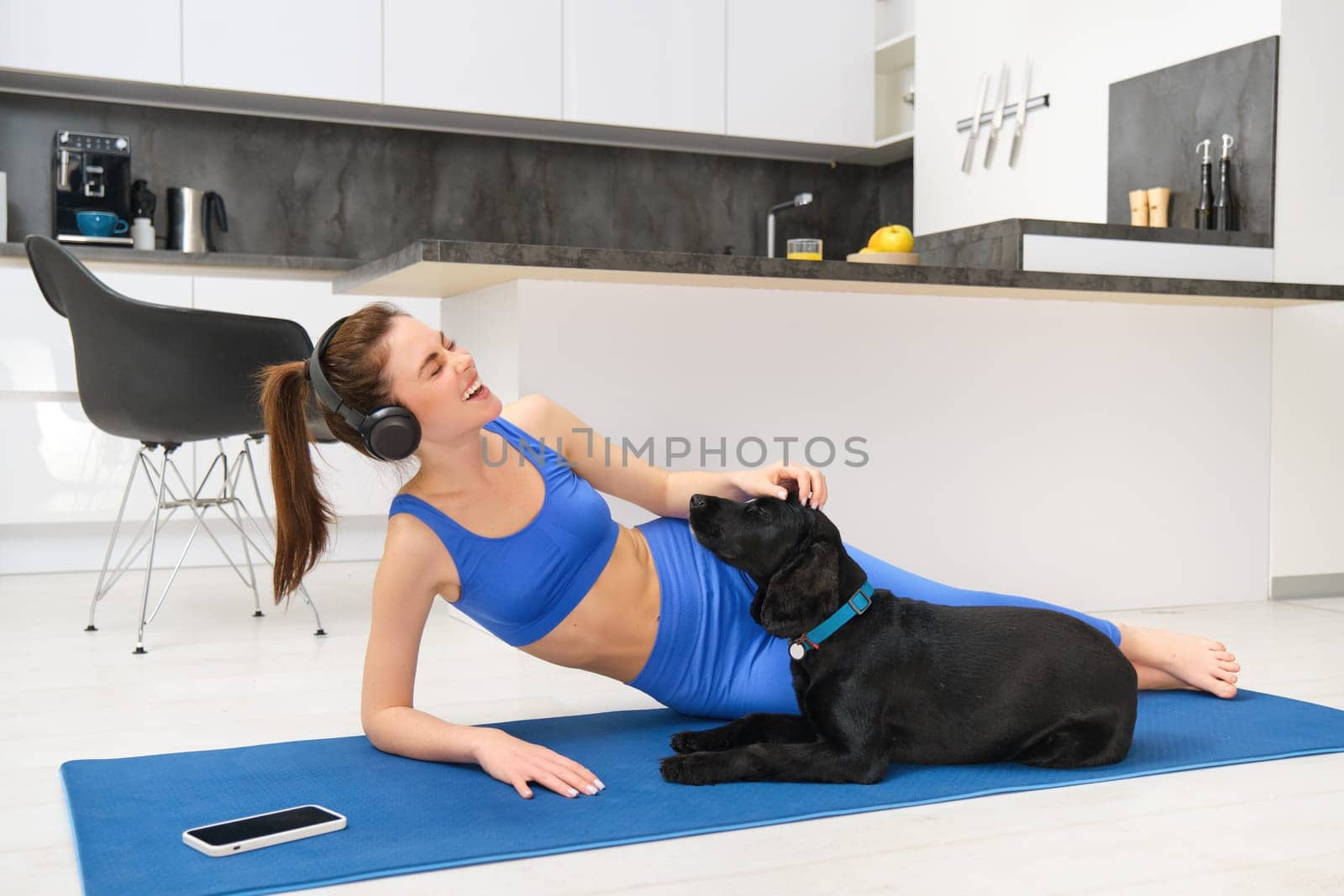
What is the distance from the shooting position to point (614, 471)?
2.23 m

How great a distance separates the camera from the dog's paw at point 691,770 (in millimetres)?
1807

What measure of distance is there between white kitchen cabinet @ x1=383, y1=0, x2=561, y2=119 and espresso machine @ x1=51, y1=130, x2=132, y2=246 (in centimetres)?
101

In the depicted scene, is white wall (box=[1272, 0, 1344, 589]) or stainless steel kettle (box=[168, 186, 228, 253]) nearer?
white wall (box=[1272, 0, 1344, 589])

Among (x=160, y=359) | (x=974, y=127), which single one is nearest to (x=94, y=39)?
(x=160, y=359)

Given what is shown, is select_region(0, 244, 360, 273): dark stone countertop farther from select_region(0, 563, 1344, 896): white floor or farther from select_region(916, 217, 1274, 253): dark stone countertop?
select_region(916, 217, 1274, 253): dark stone countertop

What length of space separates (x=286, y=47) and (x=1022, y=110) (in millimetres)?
2708

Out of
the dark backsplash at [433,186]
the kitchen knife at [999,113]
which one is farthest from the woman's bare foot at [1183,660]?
the dark backsplash at [433,186]

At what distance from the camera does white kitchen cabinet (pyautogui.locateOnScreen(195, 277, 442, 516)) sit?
4582mm

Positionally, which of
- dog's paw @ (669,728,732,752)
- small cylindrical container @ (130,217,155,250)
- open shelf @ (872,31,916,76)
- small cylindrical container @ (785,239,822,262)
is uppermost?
open shelf @ (872,31,916,76)

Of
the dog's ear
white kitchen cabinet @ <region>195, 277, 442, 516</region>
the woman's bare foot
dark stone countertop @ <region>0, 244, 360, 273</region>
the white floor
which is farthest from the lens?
white kitchen cabinet @ <region>195, 277, 442, 516</region>

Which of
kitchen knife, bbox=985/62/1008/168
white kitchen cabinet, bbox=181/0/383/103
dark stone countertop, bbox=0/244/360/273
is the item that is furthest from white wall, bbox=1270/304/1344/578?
white kitchen cabinet, bbox=181/0/383/103

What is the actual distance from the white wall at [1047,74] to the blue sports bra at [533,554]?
2.79 metres

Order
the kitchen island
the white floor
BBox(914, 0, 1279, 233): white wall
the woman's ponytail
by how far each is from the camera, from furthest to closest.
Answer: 1. BBox(914, 0, 1279, 233): white wall
2. the kitchen island
3. the woman's ponytail
4. the white floor

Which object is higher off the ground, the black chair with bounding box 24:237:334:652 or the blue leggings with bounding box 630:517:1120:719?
the black chair with bounding box 24:237:334:652
